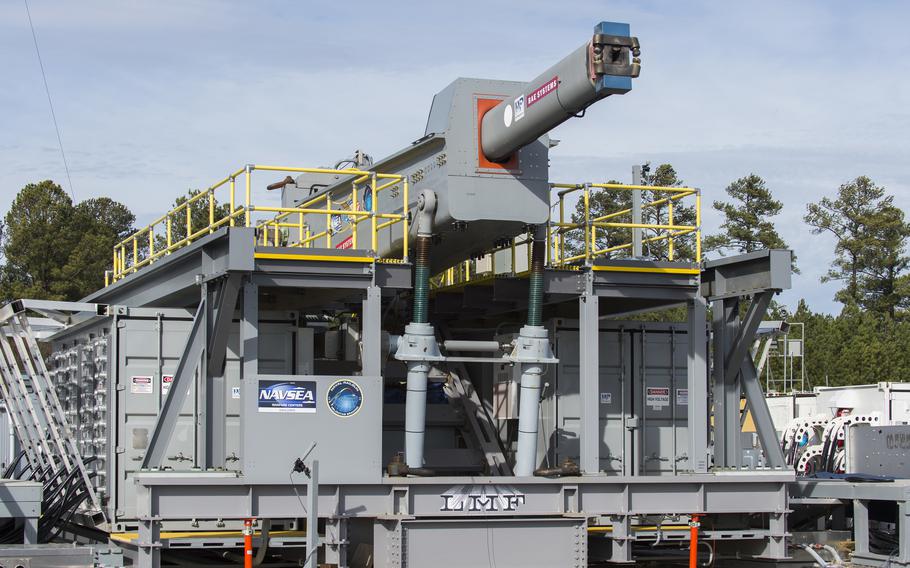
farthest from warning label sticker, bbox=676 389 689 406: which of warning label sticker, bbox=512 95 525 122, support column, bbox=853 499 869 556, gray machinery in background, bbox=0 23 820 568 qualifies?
warning label sticker, bbox=512 95 525 122

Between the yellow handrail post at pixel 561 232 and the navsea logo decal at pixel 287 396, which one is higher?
the yellow handrail post at pixel 561 232

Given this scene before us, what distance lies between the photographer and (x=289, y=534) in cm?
1481

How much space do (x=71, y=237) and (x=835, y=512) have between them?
44619 millimetres

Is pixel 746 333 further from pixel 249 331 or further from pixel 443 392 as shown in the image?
pixel 249 331

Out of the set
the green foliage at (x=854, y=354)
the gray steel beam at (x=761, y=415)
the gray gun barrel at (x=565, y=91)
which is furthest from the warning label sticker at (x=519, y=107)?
the green foliage at (x=854, y=354)

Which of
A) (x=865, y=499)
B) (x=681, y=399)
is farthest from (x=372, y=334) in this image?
(x=865, y=499)

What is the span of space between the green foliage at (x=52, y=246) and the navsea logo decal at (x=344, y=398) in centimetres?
4258

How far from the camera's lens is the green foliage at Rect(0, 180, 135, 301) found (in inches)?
2181

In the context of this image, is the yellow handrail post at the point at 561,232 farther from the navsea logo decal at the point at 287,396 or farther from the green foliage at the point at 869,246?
the green foliage at the point at 869,246

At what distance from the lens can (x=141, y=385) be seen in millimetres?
16891

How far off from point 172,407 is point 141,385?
2284mm

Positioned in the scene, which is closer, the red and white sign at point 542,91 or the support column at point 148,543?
the red and white sign at point 542,91

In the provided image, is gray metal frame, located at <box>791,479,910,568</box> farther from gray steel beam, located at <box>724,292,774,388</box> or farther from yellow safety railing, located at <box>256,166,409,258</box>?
yellow safety railing, located at <box>256,166,409,258</box>

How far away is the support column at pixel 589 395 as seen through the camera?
15.7 metres
